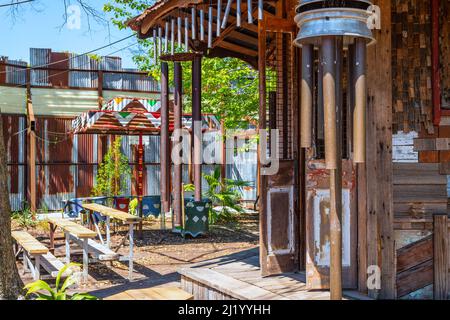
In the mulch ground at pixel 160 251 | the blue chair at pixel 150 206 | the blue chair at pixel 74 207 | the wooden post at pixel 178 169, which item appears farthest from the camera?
the blue chair at pixel 150 206

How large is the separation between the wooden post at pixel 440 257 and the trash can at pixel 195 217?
266 inches

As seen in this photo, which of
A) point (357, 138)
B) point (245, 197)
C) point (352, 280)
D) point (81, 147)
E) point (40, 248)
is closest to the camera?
point (357, 138)

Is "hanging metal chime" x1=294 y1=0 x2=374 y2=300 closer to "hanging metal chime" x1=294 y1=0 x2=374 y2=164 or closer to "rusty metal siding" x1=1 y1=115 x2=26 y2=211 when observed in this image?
"hanging metal chime" x1=294 y1=0 x2=374 y2=164

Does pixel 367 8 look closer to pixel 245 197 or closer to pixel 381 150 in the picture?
pixel 381 150

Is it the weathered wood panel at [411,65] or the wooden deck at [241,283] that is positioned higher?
the weathered wood panel at [411,65]

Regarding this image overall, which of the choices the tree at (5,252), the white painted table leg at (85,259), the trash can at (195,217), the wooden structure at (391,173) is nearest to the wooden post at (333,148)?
the wooden structure at (391,173)

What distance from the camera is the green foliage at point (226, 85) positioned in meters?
14.4

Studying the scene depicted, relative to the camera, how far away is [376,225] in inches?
213

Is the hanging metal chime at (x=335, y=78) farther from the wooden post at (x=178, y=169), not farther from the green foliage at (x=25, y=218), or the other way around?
the green foliage at (x=25, y=218)

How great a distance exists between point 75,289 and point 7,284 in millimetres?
2564

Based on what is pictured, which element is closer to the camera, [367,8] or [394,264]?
[367,8]

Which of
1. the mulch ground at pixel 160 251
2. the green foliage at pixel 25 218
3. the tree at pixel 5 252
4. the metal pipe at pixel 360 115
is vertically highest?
the metal pipe at pixel 360 115

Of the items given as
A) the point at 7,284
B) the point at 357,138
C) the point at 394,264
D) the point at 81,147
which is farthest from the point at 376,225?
the point at 81,147

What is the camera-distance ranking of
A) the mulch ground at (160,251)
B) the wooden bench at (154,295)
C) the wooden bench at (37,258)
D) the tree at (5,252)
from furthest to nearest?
the mulch ground at (160,251) → the wooden bench at (37,258) → the tree at (5,252) → the wooden bench at (154,295)
